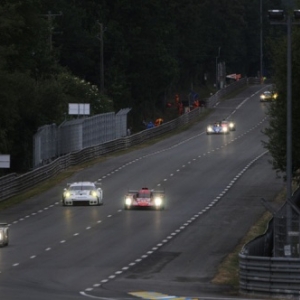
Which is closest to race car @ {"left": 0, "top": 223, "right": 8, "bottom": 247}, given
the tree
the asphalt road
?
the asphalt road

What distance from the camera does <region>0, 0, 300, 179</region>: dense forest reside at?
77.7m

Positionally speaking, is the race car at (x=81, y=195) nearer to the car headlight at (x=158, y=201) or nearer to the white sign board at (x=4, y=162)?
the car headlight at (x=158, y=201)

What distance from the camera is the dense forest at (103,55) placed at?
77688mm

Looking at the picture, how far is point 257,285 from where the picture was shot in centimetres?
3184

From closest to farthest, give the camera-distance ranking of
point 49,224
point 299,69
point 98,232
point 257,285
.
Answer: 1. point 257,285
2. point 299,69
3. point 98,232
4. point 49,224

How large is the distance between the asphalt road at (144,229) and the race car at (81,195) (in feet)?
2.21

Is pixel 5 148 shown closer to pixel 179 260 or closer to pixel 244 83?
pixel 179 260

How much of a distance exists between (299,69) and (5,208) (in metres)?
20.2

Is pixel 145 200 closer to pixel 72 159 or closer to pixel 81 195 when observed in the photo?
pixel 81 195

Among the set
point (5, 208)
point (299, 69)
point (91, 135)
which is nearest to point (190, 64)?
point (91, 135)

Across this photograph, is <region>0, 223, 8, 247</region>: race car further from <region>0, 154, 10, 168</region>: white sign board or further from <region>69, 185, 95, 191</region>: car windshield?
<region>69, 185, 95, 191</region>: car windshield

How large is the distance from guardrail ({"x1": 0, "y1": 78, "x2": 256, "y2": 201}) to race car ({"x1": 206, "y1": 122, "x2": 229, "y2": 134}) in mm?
4261

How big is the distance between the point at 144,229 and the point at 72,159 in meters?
30.6

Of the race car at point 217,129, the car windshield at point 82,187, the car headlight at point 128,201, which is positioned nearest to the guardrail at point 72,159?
the race car at point 217,129
